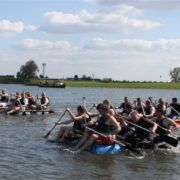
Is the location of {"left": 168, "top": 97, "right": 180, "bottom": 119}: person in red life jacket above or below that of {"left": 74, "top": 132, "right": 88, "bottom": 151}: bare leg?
above

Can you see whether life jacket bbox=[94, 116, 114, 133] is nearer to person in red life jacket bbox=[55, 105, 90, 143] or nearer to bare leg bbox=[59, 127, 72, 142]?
person in red life jacket bbox=[55, 105, 90, 143]

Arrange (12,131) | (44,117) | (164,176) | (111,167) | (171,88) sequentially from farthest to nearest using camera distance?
(171,88) → (44,117) → (12,131) → (111,167) → (164,176)

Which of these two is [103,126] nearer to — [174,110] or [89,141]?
[89,141]

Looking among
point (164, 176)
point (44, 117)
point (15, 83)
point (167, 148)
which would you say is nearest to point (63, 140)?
point (167, 148)

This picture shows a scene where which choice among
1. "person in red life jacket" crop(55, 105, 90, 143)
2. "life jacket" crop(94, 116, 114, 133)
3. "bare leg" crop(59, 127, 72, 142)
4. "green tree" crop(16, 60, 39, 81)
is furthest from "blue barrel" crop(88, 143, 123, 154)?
"green tree" crop(16, 60, 39, 81)

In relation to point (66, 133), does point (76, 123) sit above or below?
above

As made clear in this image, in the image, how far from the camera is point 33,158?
48.4 ft

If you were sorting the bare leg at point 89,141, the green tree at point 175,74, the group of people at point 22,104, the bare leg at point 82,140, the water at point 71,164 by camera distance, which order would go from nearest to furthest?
the water at point 71,164 < the bare leg at point 89,141 < the bare leg at point 82,140 < the group of people at point 22,104 < the green tree at point 175,74

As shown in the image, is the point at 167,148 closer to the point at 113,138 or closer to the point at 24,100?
the point at 113,138

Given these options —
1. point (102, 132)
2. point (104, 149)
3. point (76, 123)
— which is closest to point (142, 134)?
point (104, 149)

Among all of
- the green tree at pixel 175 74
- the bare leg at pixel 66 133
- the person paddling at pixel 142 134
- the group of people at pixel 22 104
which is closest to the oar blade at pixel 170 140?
the person paddling at pixel 142 134

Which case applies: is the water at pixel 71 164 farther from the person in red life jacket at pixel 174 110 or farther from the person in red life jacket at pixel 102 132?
the person in red life jacket at pixel 174 110

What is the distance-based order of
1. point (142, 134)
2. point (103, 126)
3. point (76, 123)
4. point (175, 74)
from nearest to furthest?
point (103, 126) → point (142, 134) → point (76, 123) → point (175, 74)

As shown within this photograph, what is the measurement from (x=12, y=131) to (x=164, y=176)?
34.4ft
